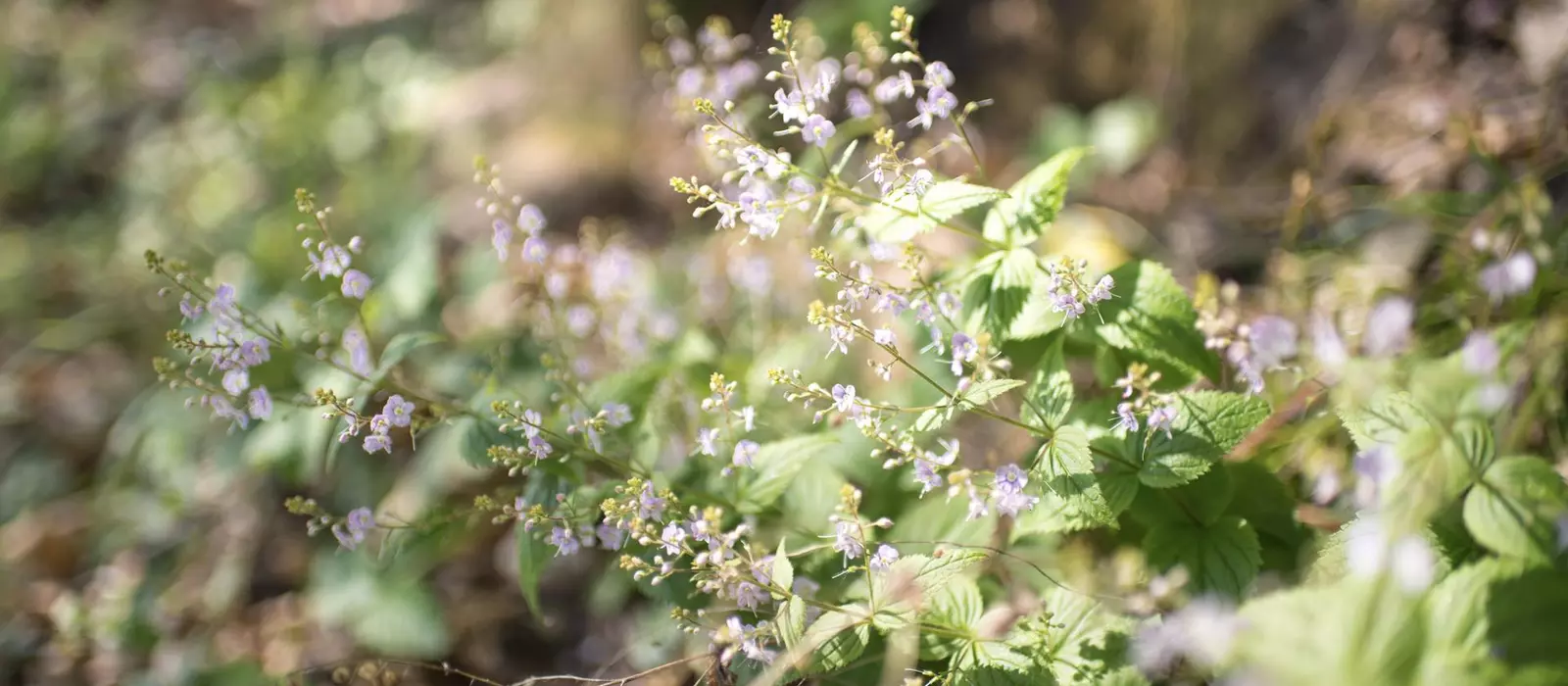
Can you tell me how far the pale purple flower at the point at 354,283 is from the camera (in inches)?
74.3

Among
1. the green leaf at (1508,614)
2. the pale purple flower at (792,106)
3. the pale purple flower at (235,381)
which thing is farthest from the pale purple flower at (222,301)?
the green leaf at (1508,614)

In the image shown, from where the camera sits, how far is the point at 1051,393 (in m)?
1.66

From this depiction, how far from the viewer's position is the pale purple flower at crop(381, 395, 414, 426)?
5.60 feet

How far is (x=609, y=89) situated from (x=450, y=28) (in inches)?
85.5

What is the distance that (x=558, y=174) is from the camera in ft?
14.0

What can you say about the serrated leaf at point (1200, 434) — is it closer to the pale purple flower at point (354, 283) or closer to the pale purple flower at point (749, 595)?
the pale purple flower at point (749, 595)

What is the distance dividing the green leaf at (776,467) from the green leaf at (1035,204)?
19.9 inches

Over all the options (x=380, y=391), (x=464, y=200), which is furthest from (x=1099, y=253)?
(x=464, y=200)

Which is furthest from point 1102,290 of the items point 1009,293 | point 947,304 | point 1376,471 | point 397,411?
point 397,411

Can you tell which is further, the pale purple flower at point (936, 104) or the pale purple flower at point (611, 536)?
the pale purple flower at point (611, 536)

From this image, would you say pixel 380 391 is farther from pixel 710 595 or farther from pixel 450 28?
pixel 450 28

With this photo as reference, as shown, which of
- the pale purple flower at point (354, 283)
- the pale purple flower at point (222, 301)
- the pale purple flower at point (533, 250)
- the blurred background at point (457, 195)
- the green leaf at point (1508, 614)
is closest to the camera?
the green leaf at point (1508, 614)

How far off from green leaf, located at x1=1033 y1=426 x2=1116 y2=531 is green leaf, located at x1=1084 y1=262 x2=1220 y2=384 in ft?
0.80

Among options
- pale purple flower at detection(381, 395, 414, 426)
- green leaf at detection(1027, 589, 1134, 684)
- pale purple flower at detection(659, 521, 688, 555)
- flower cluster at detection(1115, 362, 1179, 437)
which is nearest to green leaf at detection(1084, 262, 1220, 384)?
flower cluster at detection(1115, 362, 1179, 437)
